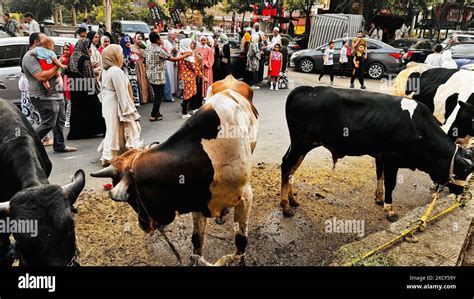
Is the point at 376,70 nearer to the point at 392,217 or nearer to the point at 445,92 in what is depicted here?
the point at 445,92

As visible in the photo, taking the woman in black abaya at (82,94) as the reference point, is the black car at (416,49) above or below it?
above

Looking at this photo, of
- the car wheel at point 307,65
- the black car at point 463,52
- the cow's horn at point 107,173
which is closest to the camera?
the cow's horn at point 107,173

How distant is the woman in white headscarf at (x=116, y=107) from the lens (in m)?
5.95

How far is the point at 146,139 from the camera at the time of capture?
7898 mm

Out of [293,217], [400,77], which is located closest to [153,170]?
[293,217]

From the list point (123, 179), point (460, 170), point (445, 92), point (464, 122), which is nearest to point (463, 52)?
point (445, 92)

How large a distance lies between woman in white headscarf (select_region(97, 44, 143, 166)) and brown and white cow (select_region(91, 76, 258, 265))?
102 inches

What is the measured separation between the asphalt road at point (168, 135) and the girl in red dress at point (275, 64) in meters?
0.78

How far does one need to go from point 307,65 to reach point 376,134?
14.2 meters

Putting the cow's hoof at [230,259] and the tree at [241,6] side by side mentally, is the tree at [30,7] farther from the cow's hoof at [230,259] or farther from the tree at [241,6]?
the cow's hoof at [230,259]

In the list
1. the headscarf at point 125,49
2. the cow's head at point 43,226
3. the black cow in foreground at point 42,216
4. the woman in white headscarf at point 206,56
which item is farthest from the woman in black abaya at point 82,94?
the cow's head at point 43,226

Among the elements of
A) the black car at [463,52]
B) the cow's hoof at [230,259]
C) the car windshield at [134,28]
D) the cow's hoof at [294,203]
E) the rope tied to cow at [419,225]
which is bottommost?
the cow's hoof at [294,203]

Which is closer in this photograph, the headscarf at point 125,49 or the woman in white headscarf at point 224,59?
the headscarf at point 125,49

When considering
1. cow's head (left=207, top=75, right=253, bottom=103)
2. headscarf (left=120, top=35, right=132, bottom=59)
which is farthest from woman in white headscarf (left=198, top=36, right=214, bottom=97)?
cow's head (left=207, top=75, right=253, bottom=103)
